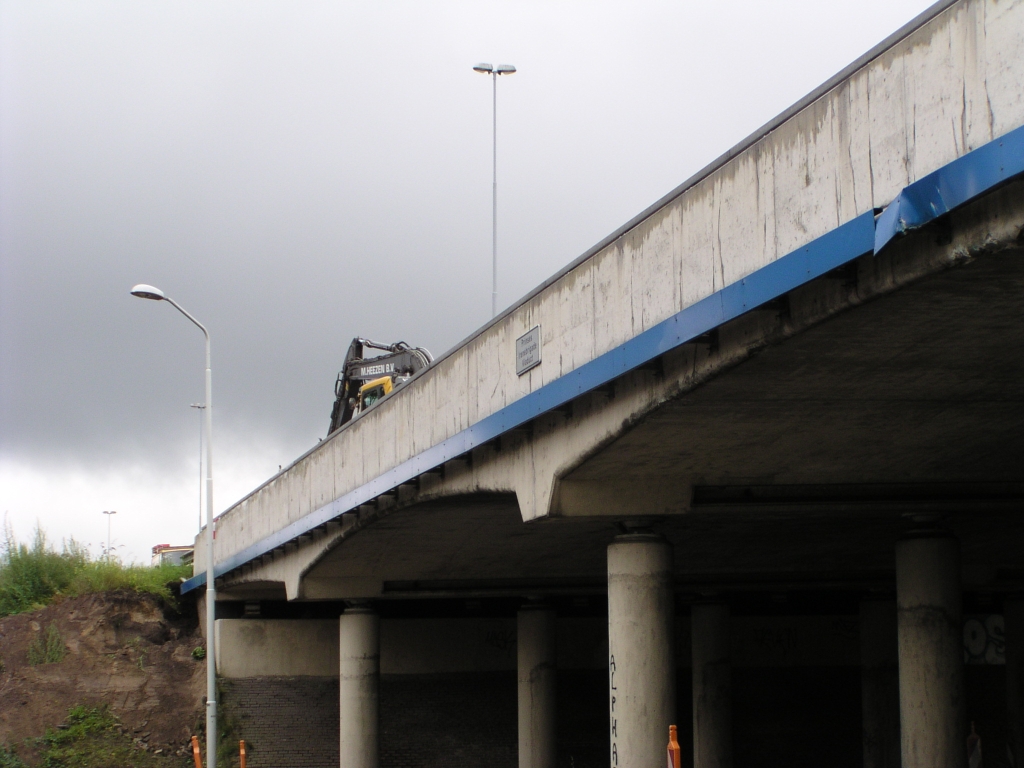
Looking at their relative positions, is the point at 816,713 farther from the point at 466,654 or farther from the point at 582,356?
the point at 582,356

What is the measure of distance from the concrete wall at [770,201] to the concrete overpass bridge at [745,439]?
0.08 feet

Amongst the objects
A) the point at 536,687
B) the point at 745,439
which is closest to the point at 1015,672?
the point at 536,687

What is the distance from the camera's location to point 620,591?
1486 cm

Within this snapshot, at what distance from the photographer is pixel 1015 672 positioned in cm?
2695

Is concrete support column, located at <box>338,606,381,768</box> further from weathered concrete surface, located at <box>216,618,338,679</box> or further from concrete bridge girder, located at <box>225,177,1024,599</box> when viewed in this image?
concrete bridge girder, located at <box>225,177,1024,599</box>

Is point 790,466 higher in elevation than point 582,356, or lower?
lower

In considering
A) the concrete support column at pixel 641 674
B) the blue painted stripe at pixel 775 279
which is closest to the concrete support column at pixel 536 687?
the blue painted stripe at pixel 775 279

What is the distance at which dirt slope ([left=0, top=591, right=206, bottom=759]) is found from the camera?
32.5 metres

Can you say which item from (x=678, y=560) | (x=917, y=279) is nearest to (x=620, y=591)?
(x=917, y=279)

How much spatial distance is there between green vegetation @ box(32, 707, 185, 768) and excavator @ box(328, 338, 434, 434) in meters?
10.2

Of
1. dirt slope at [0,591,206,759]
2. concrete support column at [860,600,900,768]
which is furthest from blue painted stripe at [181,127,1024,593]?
dirt slope at [0,591,206,759]

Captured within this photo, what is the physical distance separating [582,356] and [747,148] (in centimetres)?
364

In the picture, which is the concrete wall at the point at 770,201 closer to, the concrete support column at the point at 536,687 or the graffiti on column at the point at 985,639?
the concrete support column at the point at 536,687

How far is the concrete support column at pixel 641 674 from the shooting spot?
14.2m
